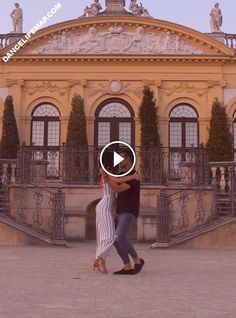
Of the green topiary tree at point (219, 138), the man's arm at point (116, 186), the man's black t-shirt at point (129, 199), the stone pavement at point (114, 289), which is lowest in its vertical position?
the stone pavement at point (114, 289)

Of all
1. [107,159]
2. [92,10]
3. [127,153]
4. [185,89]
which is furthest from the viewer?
[92,10]

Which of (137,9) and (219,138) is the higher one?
(137,9)

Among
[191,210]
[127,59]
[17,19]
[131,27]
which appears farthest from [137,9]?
[191,210]

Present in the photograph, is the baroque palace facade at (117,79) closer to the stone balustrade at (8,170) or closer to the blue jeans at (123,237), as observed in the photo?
the stone balustrade at (8,170)

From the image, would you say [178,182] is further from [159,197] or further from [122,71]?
[122,71]

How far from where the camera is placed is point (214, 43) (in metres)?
27.8

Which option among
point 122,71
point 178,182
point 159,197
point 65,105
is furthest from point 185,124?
point 159,197

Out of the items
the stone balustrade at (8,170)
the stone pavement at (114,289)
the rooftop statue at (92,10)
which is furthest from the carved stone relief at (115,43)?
the stone pavement at (114,289)

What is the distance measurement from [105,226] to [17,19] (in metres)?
24.0

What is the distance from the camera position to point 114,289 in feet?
22.3

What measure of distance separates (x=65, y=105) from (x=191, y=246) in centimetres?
1605

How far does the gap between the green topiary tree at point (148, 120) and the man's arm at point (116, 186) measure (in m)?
18.7

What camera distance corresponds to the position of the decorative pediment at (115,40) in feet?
92.7

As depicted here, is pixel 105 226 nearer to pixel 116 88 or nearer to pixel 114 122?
pixel 114 122
